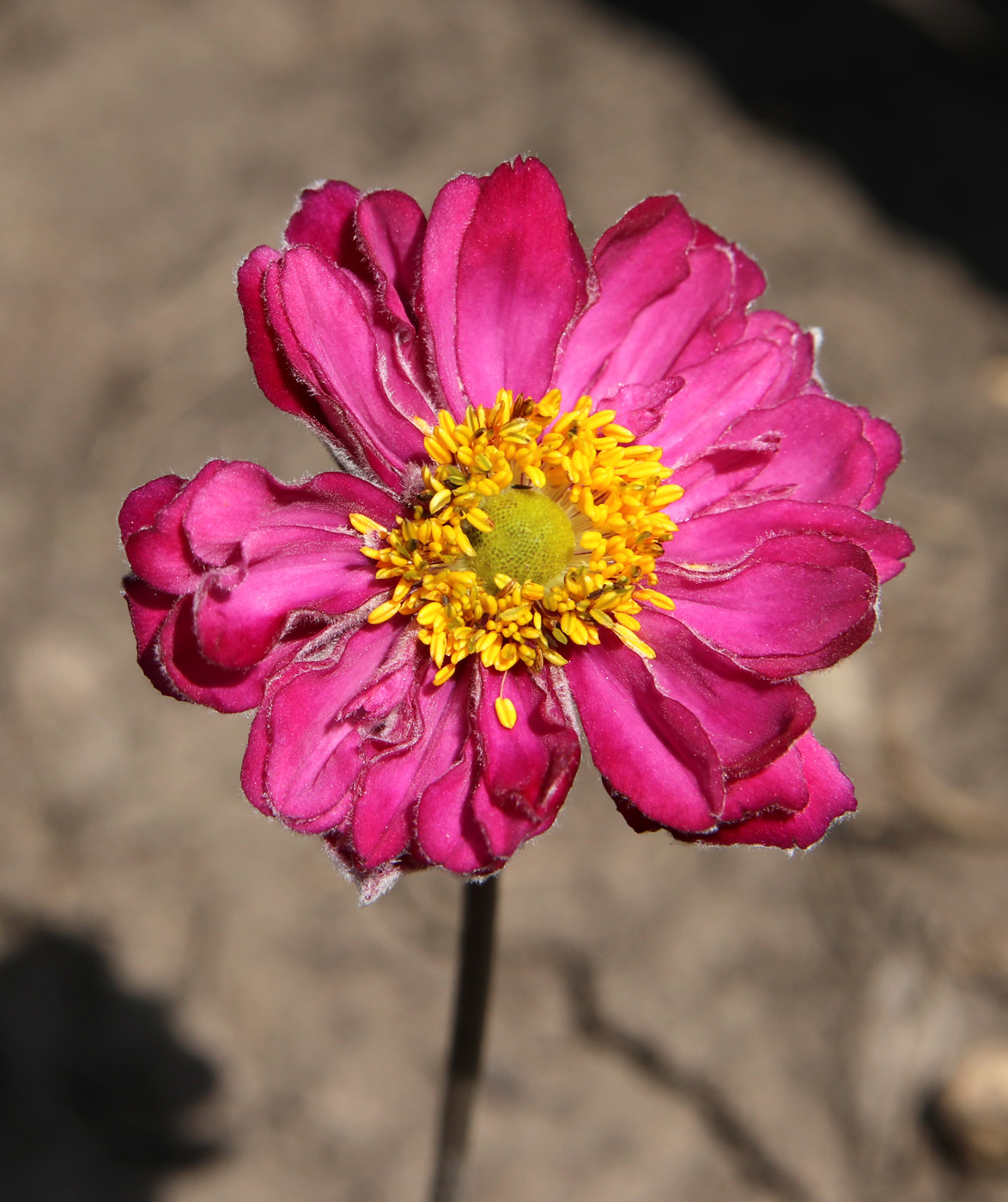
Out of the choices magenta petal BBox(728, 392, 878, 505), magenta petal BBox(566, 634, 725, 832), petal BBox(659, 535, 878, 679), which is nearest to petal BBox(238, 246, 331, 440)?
magenta petal BBox(566, 634, 725, 832)

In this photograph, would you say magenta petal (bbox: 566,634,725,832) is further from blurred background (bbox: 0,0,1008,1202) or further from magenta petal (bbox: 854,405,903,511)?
blurred background (bbox: 0,0,1008,1202)

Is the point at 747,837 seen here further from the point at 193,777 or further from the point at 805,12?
the point at 805,12

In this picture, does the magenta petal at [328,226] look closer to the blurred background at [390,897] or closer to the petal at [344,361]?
the petal at [344,361]

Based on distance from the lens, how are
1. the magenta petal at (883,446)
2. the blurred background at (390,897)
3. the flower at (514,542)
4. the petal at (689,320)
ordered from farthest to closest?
the blurred background at (390,897)
the magenta petal at (883,446)
the petal at (689,320)
the flower at (514,542)

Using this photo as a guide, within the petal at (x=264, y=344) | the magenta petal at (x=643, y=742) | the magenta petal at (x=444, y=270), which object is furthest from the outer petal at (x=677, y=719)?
the petal at (x=264, y=344)

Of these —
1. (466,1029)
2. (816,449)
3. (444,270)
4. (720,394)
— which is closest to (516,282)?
(444,270)
